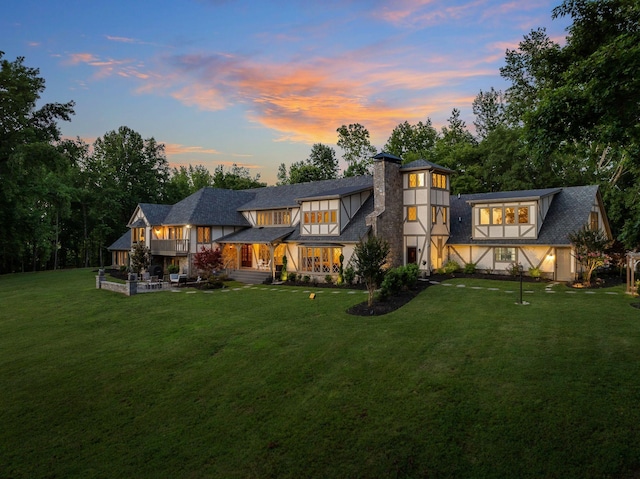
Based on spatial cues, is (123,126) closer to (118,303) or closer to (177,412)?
(118,303)

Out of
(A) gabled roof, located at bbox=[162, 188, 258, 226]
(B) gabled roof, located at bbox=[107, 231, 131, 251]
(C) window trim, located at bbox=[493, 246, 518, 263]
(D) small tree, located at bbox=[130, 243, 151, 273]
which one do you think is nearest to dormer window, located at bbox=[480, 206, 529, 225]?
(C) window trim, located at bbox=[493, 246, 518, 263]

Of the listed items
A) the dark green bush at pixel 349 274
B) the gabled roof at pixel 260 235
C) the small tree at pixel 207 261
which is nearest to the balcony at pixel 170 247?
the gabled roof at pixel 260 235

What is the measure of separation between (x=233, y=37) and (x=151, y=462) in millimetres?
19685

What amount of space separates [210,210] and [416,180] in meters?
17.4

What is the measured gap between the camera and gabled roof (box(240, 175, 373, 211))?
2980 centimetres

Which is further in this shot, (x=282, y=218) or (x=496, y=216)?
(x=282, y=218)

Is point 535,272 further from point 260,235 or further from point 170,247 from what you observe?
point 170,247

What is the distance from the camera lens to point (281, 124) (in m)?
33.4

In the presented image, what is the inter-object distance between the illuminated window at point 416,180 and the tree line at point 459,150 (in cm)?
693

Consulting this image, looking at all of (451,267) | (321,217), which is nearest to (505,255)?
(451,267)

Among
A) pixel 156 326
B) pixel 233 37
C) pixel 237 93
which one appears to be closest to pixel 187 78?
pixel 237 93

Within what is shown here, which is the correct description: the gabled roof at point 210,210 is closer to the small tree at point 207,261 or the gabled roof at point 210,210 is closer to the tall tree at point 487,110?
the small tree at point 207,261

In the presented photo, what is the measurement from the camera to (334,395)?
873cm

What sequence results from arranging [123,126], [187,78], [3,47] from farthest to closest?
1. [123,126]
2. [3,47]
3. [187,78]
